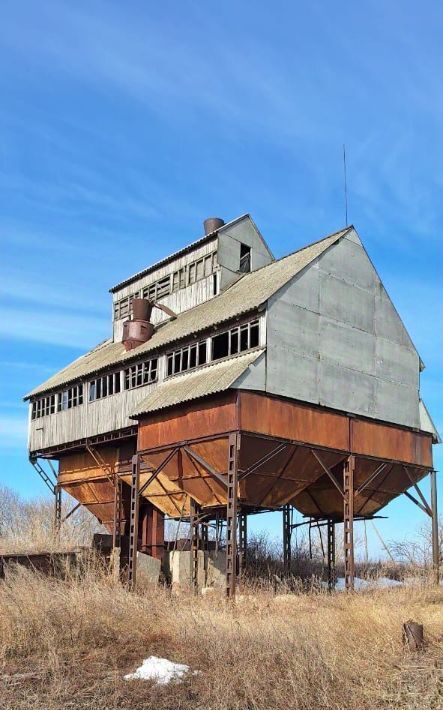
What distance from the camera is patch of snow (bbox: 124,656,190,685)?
13516mm

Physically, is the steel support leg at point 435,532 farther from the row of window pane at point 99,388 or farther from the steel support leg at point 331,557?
the row of window pane at point 99,388

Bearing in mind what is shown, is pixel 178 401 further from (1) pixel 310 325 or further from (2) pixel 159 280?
(2) pixel 159 280

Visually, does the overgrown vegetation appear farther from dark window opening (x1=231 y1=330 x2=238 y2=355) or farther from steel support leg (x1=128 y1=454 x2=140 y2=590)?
dark window opening (x1=231 y1=330 x2=238 y2=355)

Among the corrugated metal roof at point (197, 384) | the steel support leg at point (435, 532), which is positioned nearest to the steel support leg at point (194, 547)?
the corrugated metal roof at point (197, 384)

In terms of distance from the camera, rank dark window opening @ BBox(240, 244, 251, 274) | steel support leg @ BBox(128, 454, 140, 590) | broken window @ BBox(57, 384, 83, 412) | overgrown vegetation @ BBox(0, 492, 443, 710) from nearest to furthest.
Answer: overgrown vegetation @ BBox(0, 492, 443, 710)
steel support leg @ BBox(128, 454, 140, 590)
dark window opening @ BBox(240, 244, 251, 274)
broken window @ BBox(57, 384, 83, 412)

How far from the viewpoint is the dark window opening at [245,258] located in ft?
110

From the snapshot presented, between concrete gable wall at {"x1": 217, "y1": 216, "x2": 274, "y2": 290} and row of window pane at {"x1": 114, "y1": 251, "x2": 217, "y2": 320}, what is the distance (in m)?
0.48

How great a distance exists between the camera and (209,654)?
14430 mm

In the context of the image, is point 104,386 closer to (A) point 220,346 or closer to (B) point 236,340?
(A) point 220,346

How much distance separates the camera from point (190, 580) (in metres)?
29.6

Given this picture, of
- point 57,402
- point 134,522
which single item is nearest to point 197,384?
point 134,522

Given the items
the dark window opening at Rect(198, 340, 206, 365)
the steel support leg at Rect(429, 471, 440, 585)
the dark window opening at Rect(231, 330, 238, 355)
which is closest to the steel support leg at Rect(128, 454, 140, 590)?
the dark window opening at Rect(198, 340, 206, 365)

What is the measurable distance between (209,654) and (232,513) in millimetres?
8678

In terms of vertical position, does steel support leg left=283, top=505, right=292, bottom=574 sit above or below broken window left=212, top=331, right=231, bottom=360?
below
